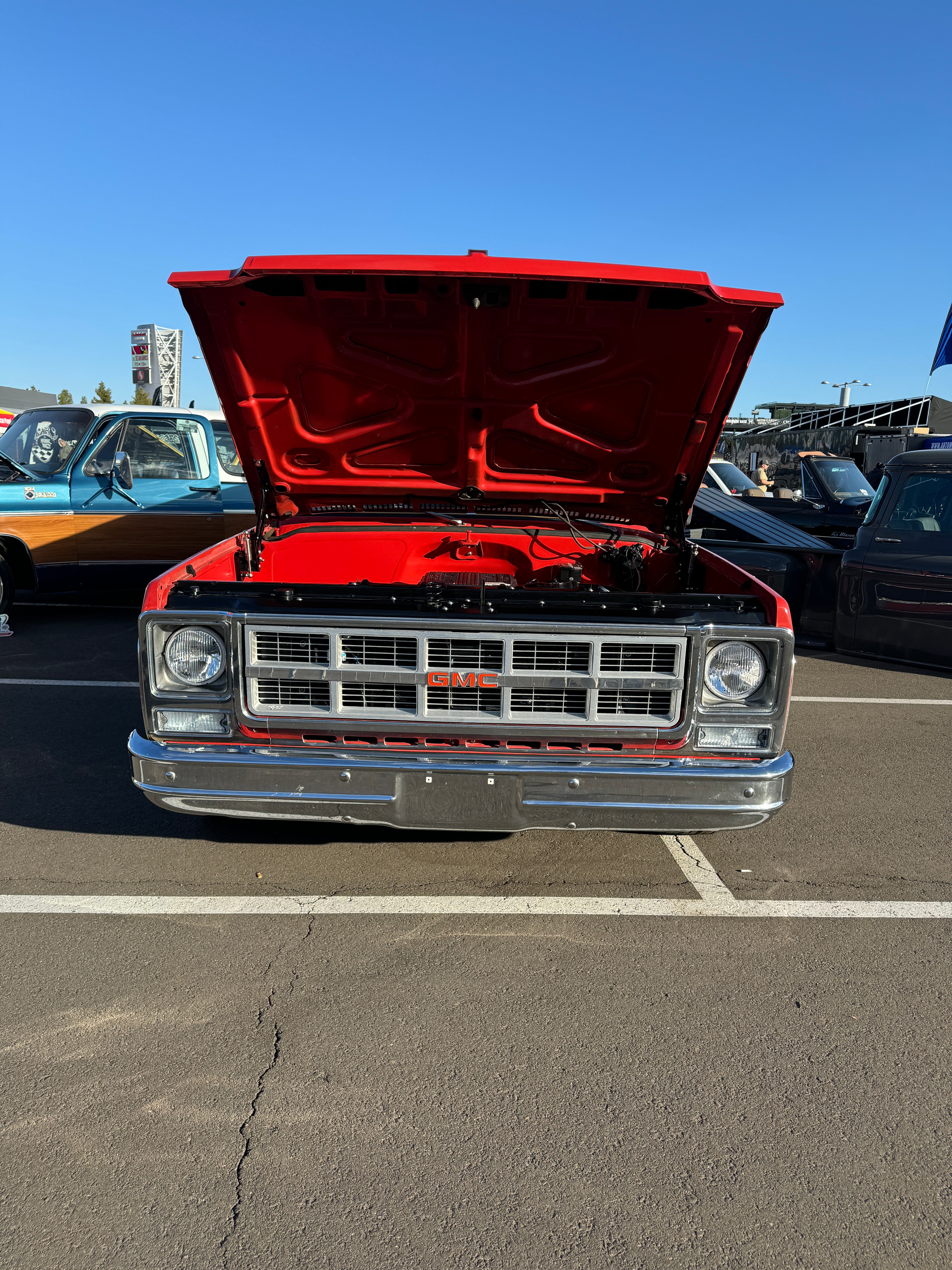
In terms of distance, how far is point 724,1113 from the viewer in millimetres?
2221

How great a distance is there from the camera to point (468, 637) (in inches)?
114

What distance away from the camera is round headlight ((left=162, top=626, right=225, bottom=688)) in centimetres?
298

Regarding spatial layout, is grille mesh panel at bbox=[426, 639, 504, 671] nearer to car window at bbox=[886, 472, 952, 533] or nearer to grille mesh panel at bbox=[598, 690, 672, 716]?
grille mesh panel at bbox=[598, 690, 672, 716]

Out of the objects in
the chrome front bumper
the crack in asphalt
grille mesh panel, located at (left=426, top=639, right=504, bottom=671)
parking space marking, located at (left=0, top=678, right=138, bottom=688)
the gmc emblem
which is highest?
grille mesh panel, located at (left=426, top=639, right=504, bottom=671)

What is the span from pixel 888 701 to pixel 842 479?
734cm

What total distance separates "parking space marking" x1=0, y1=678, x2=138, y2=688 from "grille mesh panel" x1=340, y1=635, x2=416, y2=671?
336cm

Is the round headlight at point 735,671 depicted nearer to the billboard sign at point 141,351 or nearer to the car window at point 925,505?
the car window at point 925,505

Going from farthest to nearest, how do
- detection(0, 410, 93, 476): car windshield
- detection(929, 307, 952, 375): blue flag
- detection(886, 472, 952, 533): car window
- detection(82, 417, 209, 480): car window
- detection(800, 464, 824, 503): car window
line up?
1. detection(929, 307, 952, 375): blue flag
2. detection(800, 464, 824, 503): car window
3. detection(82, 417, 209, 480): car window
4. detection(0, 410, 93, 476): car windshield
5. detection(886, 472, 952, 533): car window

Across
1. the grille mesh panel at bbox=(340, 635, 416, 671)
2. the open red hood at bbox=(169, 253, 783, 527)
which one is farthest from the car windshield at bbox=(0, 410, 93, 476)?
the grille mesh panel at bbox=(340, 635, 416, 671)

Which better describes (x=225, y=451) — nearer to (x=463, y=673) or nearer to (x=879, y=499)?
(x=879, y=499)

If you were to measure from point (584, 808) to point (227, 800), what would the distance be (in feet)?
3.95

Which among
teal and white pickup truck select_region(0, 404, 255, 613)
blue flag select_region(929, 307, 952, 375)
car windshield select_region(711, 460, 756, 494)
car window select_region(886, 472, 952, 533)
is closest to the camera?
car window select_region(886, 472, 952, 533)

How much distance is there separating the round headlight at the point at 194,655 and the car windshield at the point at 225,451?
5.64m

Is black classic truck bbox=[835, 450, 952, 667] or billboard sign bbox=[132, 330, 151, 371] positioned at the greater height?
billboard sign bbox=[132, 330, 151, 371]
